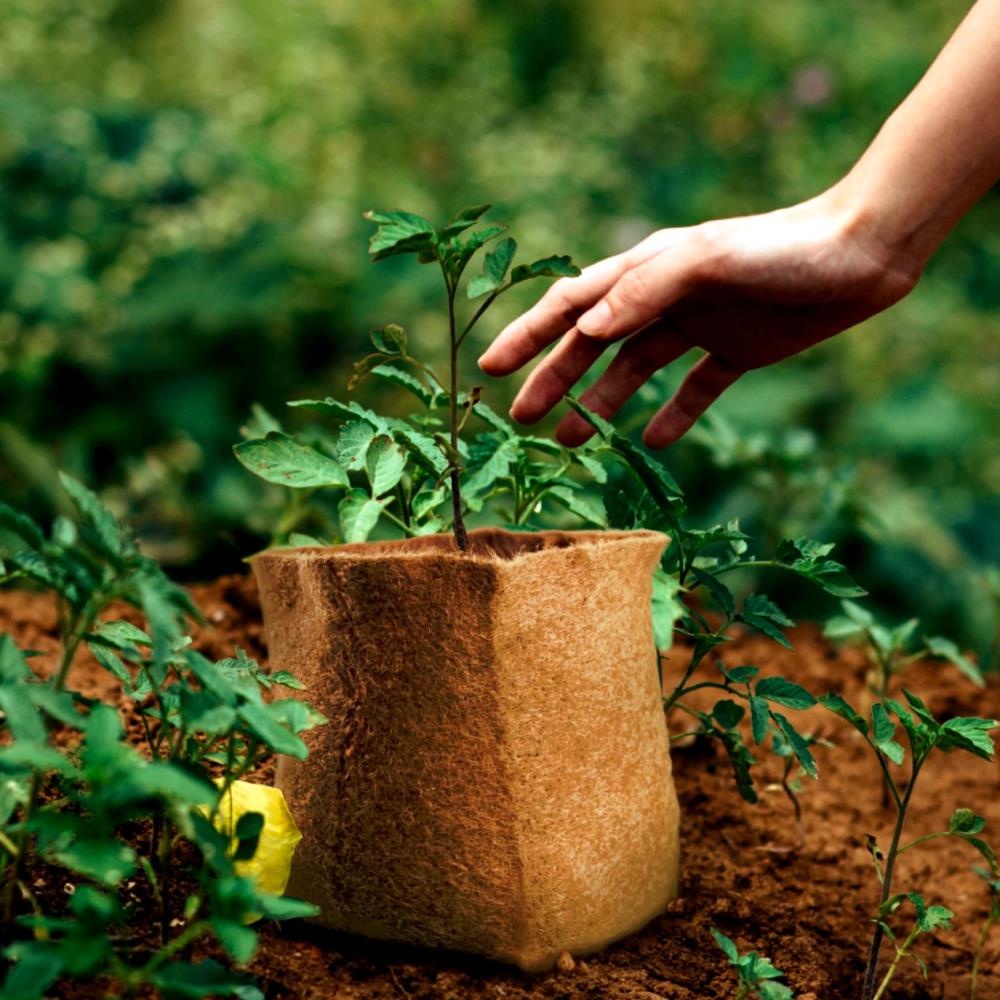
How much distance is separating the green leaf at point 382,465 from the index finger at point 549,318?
0.31 metres

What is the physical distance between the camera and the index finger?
156 centimetres

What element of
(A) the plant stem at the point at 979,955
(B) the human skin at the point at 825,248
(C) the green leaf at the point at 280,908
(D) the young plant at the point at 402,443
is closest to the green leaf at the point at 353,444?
(D) the young plant at the point at 402,443

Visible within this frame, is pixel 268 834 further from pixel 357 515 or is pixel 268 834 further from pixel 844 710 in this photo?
pixel 844 710

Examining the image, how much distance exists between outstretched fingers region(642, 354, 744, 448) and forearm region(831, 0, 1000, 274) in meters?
0.28

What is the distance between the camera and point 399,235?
1.15 m

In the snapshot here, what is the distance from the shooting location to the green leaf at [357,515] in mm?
1266

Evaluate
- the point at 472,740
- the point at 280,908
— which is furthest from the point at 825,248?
→ the point at 280,908

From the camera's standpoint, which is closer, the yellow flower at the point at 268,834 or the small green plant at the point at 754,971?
the small green plant at the point at 754,971

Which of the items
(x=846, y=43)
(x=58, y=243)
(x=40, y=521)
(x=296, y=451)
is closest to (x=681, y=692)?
(x=296, y=451)

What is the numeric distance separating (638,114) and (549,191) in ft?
3.07

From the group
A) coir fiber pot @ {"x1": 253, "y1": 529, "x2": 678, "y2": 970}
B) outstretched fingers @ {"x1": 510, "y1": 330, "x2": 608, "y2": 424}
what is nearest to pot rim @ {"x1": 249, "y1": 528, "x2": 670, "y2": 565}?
coir fiber pot @ {"x1": 253, "y1": 529, "x2": 678, "y2": 970}

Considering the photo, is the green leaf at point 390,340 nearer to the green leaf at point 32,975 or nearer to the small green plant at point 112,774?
the small green plant at point 112,774

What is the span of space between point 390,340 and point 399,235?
0.15 m

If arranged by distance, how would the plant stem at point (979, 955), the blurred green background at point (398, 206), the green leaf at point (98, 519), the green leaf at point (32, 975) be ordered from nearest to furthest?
the green leaf at point (32, 975) → the green leaf at point (98, 519) → the plant stem at point (979, 955) → the blurred green background at point (398, 206)
